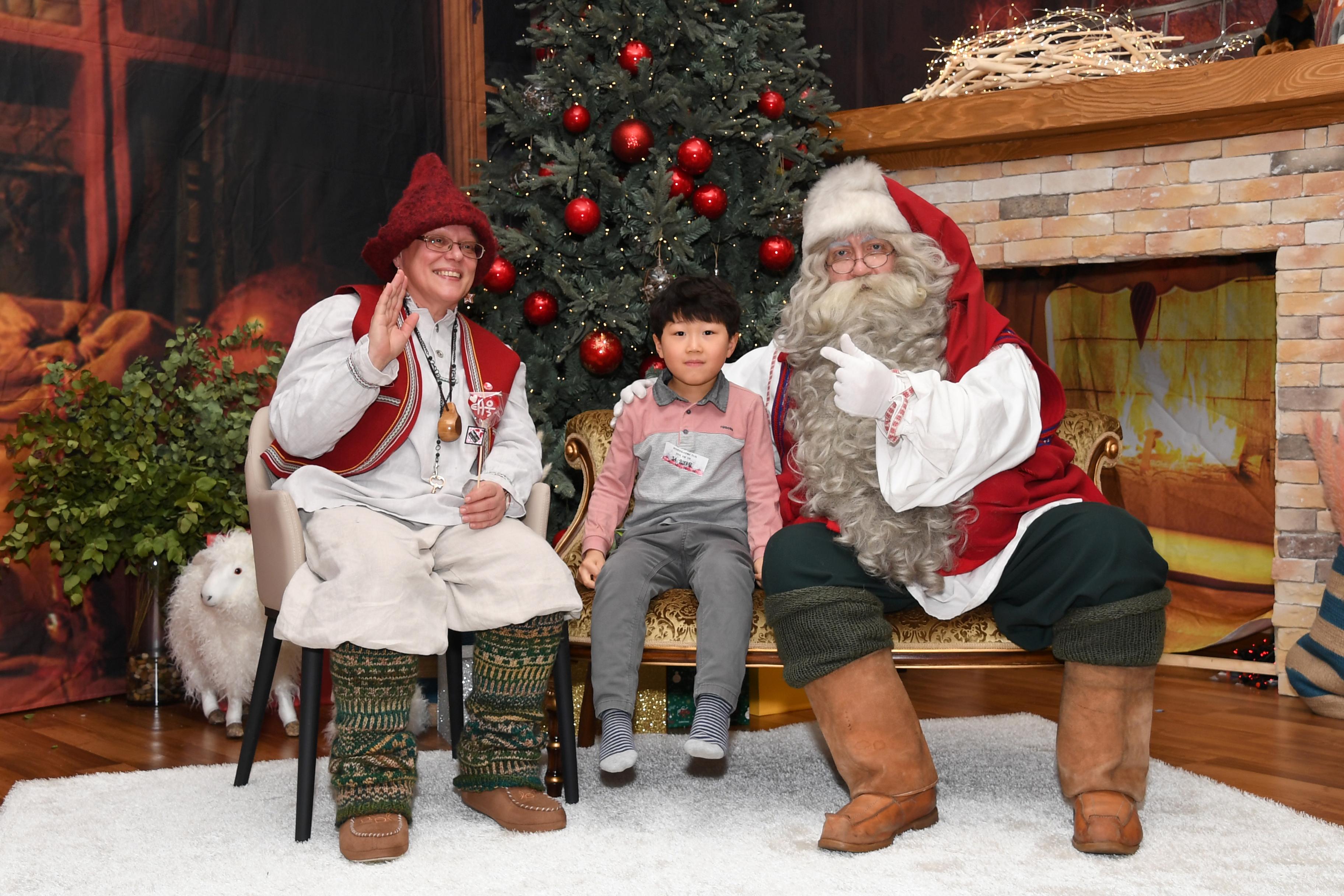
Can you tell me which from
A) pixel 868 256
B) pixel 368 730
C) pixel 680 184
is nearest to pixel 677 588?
pixel 368 730

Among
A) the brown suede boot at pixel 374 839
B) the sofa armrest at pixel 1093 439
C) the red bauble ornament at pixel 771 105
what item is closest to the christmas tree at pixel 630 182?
the red bauble ornament at pixel 771 105

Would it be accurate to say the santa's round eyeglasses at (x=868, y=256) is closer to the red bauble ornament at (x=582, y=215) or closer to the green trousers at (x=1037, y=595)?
the green trousers at (x=1037, y=595)

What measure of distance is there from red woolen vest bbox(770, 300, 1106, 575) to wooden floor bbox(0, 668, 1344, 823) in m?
0.88

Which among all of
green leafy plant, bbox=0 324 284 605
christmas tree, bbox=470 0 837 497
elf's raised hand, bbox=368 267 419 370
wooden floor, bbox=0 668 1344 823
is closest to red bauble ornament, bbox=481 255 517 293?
christmas tree, bbox=470 0 837 497

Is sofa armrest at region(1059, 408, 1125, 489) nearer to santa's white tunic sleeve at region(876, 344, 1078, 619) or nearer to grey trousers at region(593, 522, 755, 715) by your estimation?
santa's white tunic sleeve at region(876, 344, 1078, 619)

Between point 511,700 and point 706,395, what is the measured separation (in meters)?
0.91

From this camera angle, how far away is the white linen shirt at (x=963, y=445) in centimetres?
249

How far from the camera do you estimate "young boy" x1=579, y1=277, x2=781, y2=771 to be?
104 inches

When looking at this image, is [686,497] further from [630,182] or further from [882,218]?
[630,182]

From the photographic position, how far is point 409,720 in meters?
2.47

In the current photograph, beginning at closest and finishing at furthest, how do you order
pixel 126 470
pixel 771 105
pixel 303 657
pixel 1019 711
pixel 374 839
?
1. pixel 374 839
2. pixel 303 657
3. pixel 126 470
4. pixel 1019 711
5. pixel 771 105

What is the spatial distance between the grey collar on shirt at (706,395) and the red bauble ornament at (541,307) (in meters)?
0.91

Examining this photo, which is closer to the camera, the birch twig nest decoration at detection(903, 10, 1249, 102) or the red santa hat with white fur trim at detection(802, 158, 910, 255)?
the red santa hat with white fur trim at detection(802, 158, 910, 255)

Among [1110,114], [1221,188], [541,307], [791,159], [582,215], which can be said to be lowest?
[541,307]
